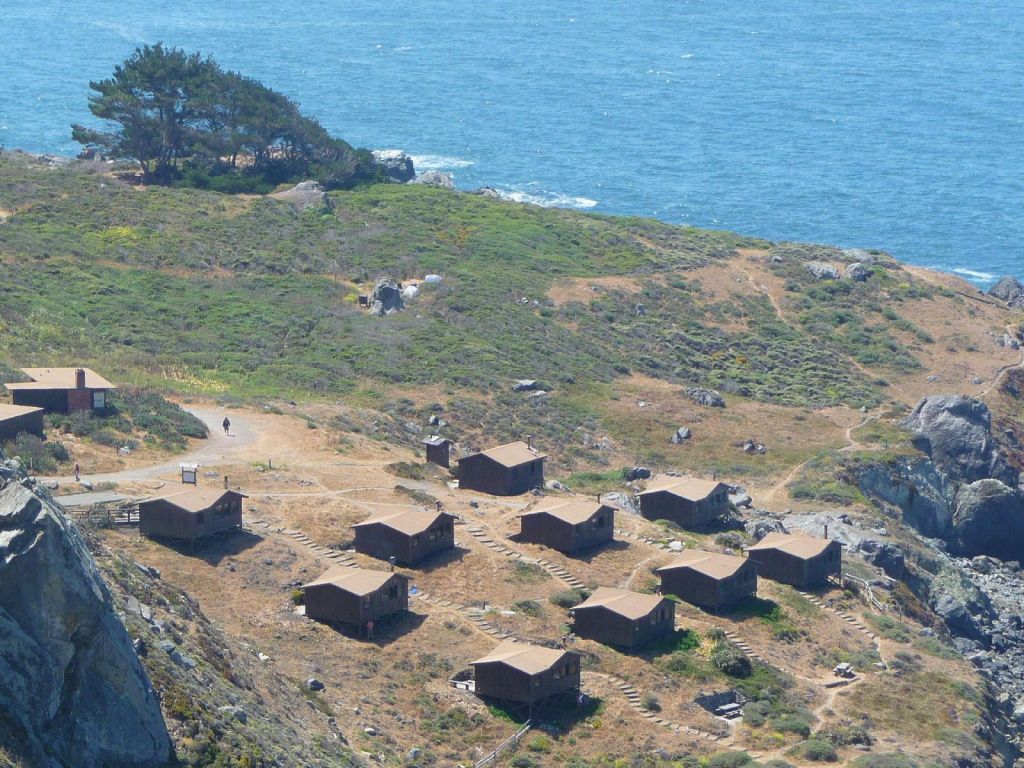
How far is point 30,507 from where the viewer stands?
35.2 m

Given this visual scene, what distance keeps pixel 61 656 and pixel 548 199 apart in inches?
5035

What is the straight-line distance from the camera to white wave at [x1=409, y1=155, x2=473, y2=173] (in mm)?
170375

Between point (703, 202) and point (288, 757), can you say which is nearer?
point (288, 757)

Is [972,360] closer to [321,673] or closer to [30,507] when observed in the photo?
[321,673]

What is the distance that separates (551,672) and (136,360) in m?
43.0

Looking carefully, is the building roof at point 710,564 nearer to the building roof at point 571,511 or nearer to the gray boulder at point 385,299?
the building roof at point 571,511

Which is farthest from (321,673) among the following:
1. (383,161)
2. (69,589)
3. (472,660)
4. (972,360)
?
(383,161)

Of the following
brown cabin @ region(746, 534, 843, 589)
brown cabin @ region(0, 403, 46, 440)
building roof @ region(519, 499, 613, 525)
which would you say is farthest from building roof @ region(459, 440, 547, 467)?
brown cabin @ region(0, 403, 46, 440)

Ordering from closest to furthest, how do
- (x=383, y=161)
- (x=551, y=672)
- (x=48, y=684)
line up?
(x=48, y=684) → (x=551, y=672) → (x=383, y=161)

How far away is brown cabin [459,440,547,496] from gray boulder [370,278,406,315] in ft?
107

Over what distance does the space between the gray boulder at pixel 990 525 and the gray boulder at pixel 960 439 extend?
12.0 feet

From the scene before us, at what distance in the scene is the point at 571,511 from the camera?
213 feet

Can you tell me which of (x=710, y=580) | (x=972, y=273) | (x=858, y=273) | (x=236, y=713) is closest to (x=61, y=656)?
(x=236, y=713)

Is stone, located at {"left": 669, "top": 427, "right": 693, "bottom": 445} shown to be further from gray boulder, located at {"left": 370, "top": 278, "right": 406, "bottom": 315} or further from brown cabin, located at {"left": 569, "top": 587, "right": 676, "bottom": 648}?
brown cabin, located at {"left": 569, "top": 587, "right": 676, "bottom": 648}
